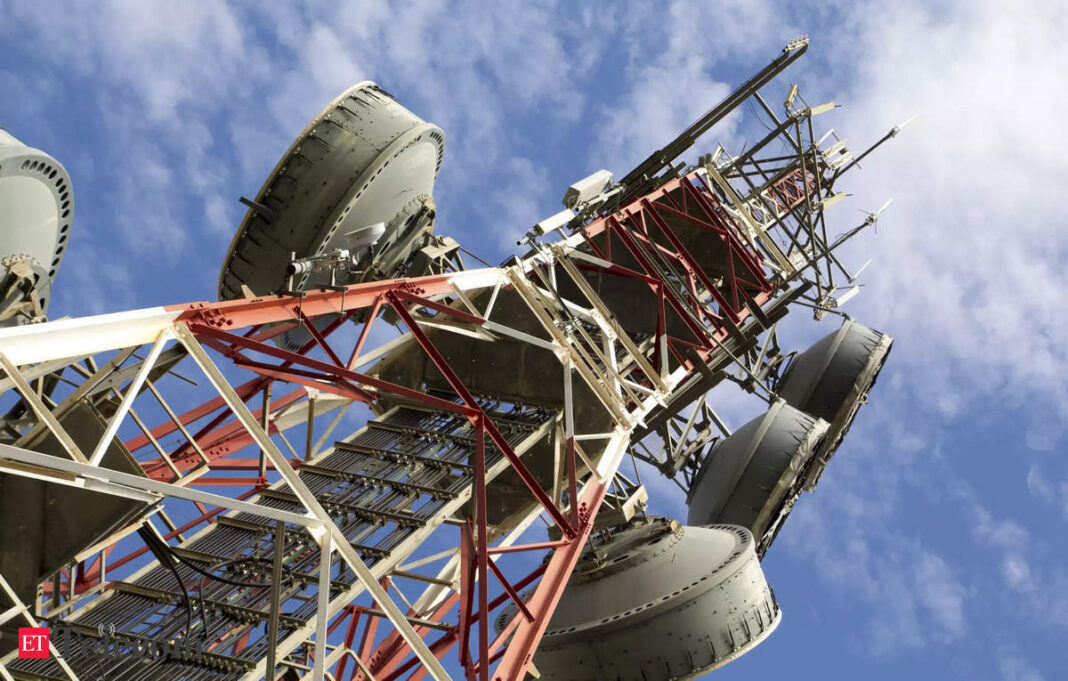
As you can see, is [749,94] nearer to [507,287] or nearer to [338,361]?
[507,287]

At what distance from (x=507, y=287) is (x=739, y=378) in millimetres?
7785

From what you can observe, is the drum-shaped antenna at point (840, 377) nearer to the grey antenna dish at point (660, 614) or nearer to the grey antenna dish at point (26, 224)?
the grey antenna dish at point (660, 614)

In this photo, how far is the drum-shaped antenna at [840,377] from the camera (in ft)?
93.1

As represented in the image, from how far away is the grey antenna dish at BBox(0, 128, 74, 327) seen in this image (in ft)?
51.0

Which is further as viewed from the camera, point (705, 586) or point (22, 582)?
point (705, 586)

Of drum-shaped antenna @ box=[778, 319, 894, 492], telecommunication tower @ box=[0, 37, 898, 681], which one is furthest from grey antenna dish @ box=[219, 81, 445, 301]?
drum-shaped antenna @ box=[778, 319, 894, 492]

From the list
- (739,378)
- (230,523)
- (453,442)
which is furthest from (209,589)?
(739,378)

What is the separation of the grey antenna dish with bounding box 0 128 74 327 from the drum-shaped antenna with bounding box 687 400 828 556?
1488 cm

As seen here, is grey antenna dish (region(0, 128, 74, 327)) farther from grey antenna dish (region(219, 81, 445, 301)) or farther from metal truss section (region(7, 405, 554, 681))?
metal truss section (region(7, 405, 554, 681))

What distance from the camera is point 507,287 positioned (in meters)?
18.4

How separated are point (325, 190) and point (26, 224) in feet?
15.5

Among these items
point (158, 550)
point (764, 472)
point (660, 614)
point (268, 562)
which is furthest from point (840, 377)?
point (158, 550)

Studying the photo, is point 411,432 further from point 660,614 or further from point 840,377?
point 840,377

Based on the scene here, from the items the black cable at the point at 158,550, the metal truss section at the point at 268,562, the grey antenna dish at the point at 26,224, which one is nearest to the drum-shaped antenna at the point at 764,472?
the metal truss section at the point at 268,562
